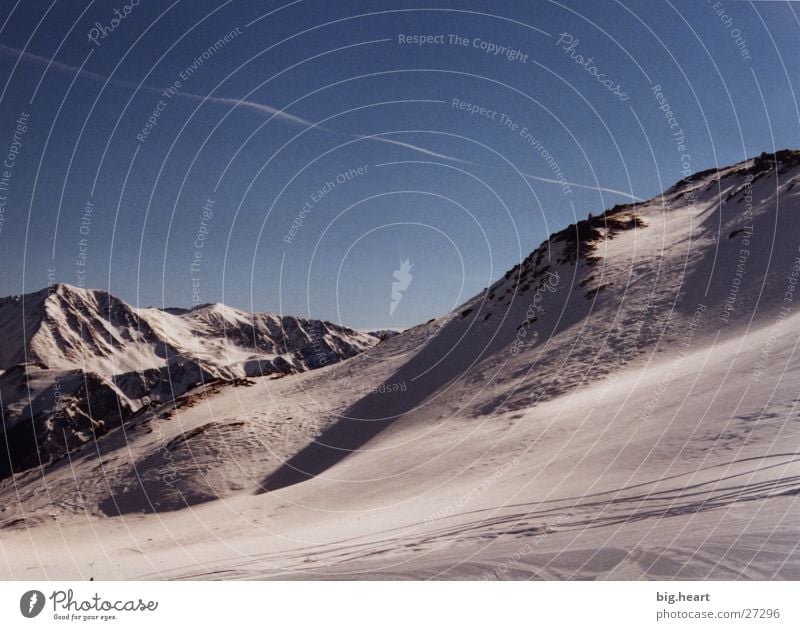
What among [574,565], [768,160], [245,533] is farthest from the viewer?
[768,160]

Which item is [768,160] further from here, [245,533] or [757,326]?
[245,533]

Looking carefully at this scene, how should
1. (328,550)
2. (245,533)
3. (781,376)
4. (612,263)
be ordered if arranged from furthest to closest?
(612,263)
(245,533)
(781,376)
(328,550)

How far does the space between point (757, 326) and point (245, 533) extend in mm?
21211

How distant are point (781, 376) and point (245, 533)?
16.5m

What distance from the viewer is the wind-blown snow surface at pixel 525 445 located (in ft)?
35.2

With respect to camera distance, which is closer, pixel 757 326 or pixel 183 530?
pixel 183 530

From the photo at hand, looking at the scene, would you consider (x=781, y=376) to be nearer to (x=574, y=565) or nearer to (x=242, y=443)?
(x=574, y=565)

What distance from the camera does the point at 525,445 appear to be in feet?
62.2

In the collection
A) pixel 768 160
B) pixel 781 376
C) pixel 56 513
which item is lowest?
pixel 56 513

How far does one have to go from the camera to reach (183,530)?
21.7m

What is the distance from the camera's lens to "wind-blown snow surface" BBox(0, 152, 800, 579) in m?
10.7
